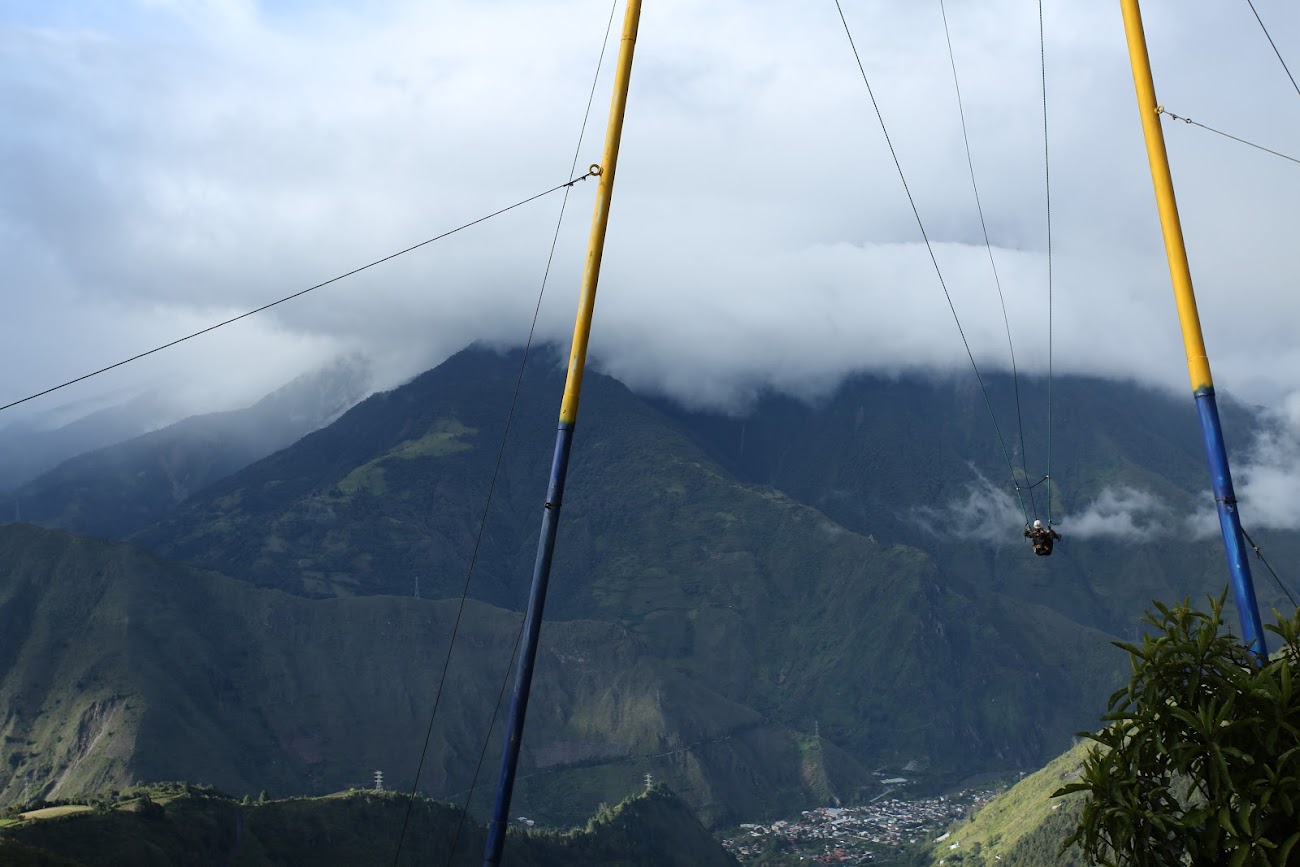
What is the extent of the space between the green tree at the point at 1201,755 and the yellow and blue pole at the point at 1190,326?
233cm

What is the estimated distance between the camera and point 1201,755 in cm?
1819

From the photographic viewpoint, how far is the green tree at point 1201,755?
17594 mm

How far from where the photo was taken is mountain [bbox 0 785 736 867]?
4464 inches

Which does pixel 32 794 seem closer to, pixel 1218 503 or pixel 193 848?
pixel 193 848

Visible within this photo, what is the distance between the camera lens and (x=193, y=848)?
406 ft

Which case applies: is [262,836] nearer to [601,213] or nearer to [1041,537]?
[1041,537]

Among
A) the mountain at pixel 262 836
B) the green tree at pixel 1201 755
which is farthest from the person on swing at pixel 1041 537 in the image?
the mountain at pixel 262 836

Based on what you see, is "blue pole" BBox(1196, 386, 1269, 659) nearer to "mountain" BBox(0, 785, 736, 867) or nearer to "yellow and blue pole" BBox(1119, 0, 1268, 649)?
"yellow and blue pole" BBox(1119, 0, 1268, 649)

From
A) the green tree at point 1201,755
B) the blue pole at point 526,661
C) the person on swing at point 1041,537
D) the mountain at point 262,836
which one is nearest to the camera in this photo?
the green tree at point 1201,755

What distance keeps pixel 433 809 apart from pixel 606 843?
1173 inches

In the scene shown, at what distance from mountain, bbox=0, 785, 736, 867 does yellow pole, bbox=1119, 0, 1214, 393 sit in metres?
85.0

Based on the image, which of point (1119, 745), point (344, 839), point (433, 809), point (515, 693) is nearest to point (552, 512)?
point (515, 693)

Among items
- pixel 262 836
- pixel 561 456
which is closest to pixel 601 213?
pixel 561 456

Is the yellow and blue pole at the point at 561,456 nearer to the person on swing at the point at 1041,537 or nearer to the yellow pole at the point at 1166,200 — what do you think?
the yellow pole at the point at 1166,200
